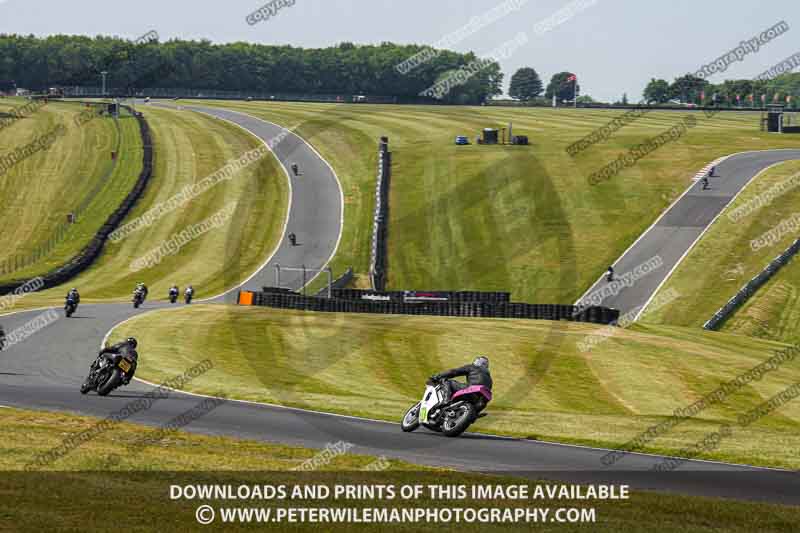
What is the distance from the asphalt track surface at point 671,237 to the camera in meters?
63.2

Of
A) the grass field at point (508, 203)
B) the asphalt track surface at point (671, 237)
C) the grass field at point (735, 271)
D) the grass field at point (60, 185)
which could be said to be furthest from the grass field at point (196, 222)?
the grass field at point (735, 271)

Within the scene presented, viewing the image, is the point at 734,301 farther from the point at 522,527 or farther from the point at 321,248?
the point at 522,527

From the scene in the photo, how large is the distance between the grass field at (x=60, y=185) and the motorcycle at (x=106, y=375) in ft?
150

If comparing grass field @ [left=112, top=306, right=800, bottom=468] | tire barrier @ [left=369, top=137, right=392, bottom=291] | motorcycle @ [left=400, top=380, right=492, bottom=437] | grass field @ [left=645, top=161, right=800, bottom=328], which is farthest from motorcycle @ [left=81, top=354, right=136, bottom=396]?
tire barrier @ [left=369, top=137, right=392, bottom=291]

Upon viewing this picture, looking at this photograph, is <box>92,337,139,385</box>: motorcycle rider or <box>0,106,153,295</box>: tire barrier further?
<box>0,106,153,295</box>: tire barrier

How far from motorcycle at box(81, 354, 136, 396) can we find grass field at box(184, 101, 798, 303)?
4035 cm

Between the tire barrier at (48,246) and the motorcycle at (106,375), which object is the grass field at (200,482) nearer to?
the motorcycle at (106,375)

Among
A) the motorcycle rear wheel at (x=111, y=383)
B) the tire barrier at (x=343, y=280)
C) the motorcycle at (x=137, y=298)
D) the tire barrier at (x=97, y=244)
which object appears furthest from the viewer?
the tire barrier at (x=343, y=280)

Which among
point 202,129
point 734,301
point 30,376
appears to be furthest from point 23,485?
point 202,129

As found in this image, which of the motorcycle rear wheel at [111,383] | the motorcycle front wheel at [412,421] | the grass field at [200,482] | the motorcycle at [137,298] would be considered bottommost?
the motorcycle at [137,298]

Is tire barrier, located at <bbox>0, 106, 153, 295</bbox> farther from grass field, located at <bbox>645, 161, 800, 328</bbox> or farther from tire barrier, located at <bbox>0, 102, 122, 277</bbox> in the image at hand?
grass field, located at <bbox>645, 161, 800, 328</bbox>

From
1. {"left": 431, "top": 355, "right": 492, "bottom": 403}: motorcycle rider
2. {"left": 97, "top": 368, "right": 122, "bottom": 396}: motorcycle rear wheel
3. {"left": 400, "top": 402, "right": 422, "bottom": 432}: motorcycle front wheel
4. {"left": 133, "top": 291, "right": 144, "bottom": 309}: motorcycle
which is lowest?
{"left": 133, "top": 291, "right": 144, "bottom": 309}: motorcycle

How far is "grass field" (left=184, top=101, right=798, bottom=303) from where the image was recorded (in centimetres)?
7075

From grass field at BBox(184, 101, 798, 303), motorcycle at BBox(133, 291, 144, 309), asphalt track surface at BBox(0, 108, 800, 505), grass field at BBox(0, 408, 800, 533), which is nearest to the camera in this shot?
grass field at BBox(0, 408, 800, 533)
